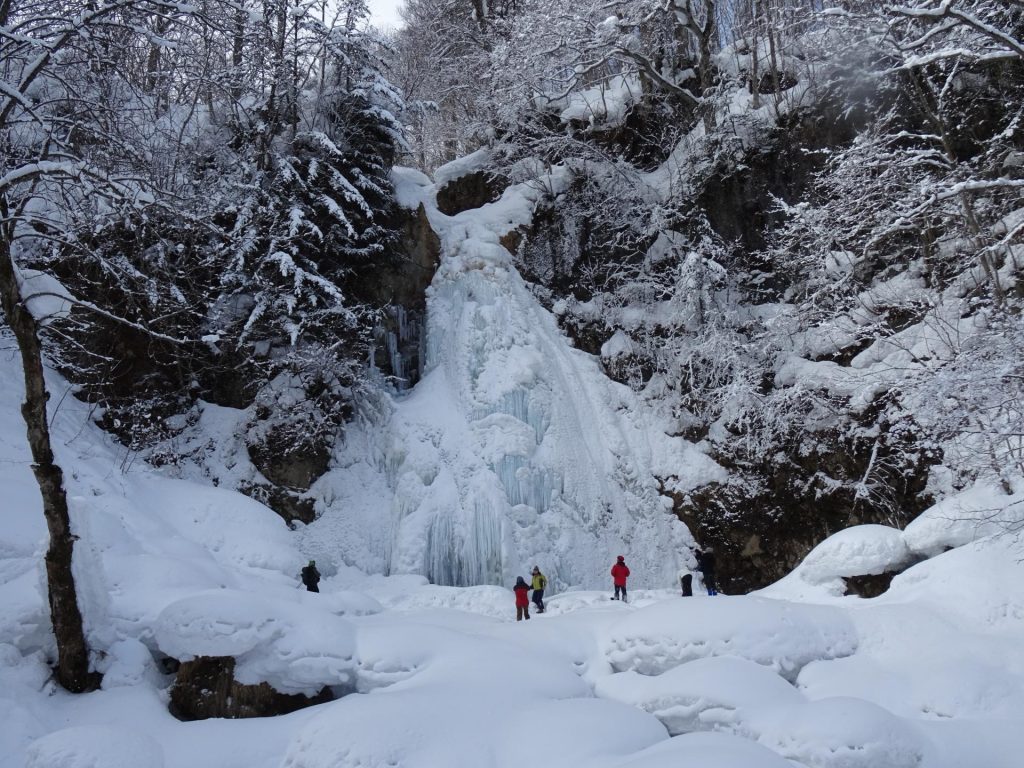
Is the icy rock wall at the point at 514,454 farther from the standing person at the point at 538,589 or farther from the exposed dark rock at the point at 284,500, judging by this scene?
the exposed dark rock at the point at 284,500

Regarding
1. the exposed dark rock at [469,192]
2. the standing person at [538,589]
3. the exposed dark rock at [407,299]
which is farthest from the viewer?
the exposed dark rock at [469,192]

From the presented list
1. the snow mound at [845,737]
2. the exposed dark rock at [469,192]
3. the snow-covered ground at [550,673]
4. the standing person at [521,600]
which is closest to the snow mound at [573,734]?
the snow-covered ground at [550,673]

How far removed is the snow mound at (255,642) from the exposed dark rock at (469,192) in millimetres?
13247

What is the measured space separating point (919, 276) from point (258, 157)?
43.9 ft

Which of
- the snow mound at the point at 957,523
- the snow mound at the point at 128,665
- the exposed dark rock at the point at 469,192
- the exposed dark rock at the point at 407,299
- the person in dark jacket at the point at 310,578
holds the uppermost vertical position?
the exposed dark rock at the point at 469,192

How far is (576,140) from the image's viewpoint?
658 inches

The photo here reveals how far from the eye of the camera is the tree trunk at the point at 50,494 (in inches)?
213

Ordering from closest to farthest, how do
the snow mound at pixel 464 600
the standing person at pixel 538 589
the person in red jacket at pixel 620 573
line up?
the standing person at pixel 538 589 < the snow mound at pixel 464 600 < the person in red jacket at pixel 620 573

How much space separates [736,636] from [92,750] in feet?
17.6

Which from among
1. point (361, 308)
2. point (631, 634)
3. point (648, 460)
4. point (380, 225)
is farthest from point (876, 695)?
point (380, 225)

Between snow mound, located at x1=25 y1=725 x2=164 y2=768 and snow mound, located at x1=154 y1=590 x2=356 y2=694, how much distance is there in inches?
50.1

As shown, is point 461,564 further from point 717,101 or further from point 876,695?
point 717,101

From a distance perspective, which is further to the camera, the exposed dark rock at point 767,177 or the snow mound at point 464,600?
the exposed dark rock at point 767,177

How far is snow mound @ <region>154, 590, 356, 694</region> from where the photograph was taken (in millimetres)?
6203
